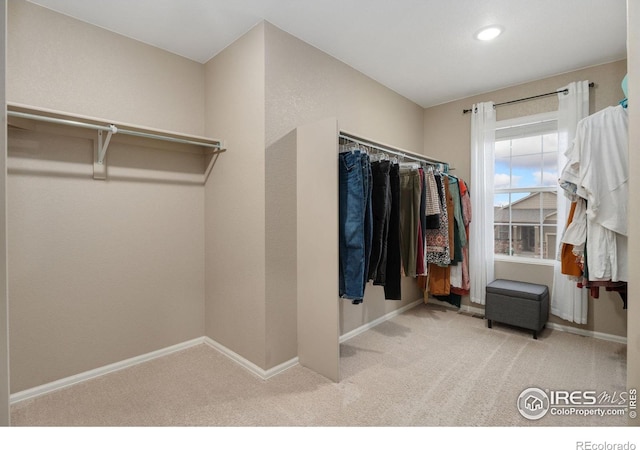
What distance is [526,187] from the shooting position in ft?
11.0

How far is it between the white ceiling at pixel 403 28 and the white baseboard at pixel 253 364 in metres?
2.50

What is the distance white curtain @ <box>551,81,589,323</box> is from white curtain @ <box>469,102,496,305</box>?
0.59 m

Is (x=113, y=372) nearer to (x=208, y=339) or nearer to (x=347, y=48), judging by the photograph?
(x=208, y=339)

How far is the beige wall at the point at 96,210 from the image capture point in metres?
1.95

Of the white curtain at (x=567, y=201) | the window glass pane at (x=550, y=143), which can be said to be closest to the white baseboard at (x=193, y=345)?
the white curtain at (x=567, y=201)

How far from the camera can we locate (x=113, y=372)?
2281 millimetres

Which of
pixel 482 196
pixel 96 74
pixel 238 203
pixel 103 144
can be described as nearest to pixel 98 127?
pixel 103 144

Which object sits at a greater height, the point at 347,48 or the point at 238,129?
the point at 347,48

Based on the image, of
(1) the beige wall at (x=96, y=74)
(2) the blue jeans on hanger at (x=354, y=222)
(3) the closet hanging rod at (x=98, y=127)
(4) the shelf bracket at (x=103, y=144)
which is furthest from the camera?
(2) the blue jeans on hanger at (x=354, y=222)

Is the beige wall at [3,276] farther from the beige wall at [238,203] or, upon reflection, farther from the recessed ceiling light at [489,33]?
the recessed ceiling light at [489,33]

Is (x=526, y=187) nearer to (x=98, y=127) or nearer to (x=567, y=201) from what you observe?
(x=567, y=201)
